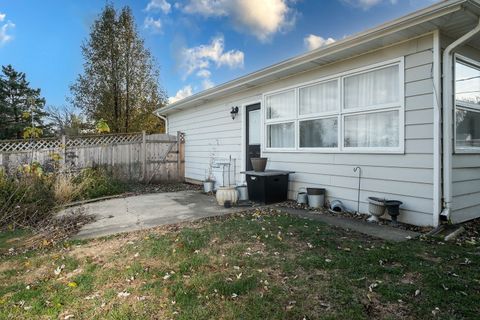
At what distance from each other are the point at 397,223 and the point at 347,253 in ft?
5.51

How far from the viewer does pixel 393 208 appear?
442cm

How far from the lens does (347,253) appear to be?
3283 mm

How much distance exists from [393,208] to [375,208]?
256mm

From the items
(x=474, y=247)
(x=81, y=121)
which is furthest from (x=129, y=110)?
(x=474, y=247)

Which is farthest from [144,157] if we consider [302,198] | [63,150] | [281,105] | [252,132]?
[302,198]

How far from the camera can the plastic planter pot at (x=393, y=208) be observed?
4410 mm

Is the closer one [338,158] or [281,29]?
[338,158]

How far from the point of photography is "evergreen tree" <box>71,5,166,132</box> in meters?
15.0

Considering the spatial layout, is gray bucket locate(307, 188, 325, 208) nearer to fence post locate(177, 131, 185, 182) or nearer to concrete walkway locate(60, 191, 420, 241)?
concrete walkway locate(60, 191, 420, 241)

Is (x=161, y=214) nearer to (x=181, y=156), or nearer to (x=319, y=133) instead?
(x=319, y=133)

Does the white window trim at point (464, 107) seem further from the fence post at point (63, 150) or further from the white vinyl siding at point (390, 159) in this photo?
the fence post at point (63, 150)

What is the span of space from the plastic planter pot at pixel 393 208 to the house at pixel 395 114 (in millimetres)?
163

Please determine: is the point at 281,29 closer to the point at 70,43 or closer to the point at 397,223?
the point at 397,223

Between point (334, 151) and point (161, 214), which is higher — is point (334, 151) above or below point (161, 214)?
above
